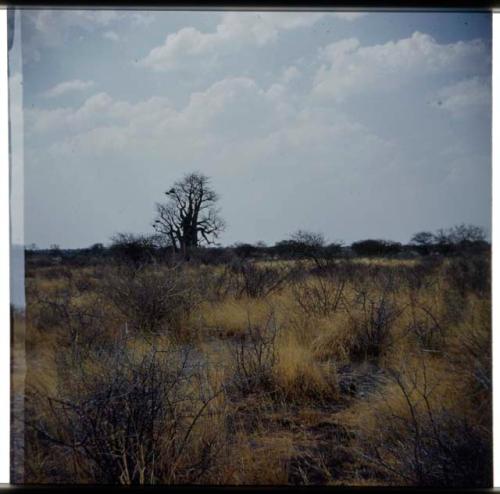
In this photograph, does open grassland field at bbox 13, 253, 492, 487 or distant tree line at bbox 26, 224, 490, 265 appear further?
distant tree line at bbox 26, 224, 490, 265

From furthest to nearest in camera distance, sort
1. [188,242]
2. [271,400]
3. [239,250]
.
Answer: [239,250]
[188,242]
[271,400]

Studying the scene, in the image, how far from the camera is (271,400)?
3729mm

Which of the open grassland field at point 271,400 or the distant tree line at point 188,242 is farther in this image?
the distant tree line at point 188,242

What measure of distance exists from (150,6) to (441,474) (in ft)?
9.60

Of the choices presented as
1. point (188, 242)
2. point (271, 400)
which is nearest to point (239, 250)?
point (188, 242)

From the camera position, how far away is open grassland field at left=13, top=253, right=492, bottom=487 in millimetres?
2553

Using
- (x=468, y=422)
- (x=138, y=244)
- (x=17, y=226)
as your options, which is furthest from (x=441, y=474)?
(x=138, y=244)

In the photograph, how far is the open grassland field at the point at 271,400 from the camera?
255cm

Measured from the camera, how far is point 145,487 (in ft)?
7.90

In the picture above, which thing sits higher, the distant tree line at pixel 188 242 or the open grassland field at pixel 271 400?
the distant tree line at pixel 188 242

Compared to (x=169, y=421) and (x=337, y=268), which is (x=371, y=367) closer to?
(x=169, y=421)

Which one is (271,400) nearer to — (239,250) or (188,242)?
(188,242)

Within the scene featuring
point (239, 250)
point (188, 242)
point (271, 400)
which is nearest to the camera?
point (271, 400)

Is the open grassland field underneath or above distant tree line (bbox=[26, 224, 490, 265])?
underneath
